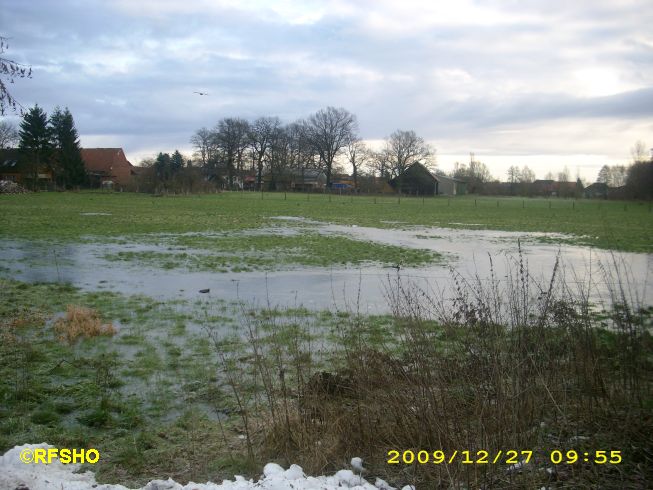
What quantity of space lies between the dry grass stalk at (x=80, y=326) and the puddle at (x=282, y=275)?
7.40 ft

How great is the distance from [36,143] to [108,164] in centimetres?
2405

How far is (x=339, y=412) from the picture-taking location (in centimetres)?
513

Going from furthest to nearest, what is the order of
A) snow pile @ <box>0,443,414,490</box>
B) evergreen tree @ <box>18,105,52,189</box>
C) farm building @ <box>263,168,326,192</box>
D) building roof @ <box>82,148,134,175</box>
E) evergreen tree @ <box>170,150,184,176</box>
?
farm building @ <box>263,168,326,192</box>, building roof @ <box>82,148,134,175</box>, evergreen tree @ <box>170,150,184,176</box>, evergreen tree @ <box>18,105,52,189</box>, snow pile @ <box>0,443,414,490</box>

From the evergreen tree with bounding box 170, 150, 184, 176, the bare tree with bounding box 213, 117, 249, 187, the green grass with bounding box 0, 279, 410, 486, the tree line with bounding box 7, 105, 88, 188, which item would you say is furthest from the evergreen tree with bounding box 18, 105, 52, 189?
the green grass with bounding box 0, 279, 410, 486

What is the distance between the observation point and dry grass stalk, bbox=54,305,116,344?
26.4 ft

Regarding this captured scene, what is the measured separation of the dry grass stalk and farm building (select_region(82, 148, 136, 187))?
82994mm

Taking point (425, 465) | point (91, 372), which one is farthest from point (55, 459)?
point (425, 465)

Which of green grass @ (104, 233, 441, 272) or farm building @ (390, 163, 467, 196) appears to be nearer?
green grass @ (104, 233, 441, 272)

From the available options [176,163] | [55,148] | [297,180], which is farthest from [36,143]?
[297,180]

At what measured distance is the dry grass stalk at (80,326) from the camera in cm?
803

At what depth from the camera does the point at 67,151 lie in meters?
68.5

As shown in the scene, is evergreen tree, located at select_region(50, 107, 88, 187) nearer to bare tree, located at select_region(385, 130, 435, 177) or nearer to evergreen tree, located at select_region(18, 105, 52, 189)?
evergreen tree, located at select_region(18, 105, 52, 189)

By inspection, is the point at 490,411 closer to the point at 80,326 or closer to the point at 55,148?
the point at 80,326

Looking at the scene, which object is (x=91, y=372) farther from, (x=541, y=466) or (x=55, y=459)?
(x=541, y=466)
